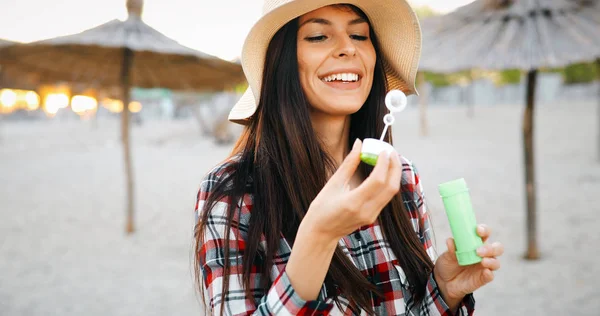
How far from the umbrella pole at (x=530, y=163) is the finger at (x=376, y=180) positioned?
15.3 feet

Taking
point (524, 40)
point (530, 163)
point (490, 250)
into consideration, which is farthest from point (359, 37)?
point (530, 163)

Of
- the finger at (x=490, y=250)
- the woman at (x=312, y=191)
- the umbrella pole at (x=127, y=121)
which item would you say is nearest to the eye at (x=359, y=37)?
the woman at (x=312, y=191)

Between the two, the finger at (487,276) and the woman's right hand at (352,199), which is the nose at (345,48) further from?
the finger at (487,276)

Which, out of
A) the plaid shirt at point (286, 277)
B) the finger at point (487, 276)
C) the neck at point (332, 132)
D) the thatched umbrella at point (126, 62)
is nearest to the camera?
the plaid shirt at point (286, 277)

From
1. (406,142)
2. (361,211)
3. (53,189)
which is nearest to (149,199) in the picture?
(53,189)

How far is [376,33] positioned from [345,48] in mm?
301

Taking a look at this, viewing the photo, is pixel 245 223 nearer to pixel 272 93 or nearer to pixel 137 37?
pixel 272 93

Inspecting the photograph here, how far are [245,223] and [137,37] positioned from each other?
5.13 m

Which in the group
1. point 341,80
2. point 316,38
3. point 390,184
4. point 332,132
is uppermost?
point 316,38

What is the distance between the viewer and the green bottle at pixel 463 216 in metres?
1.11

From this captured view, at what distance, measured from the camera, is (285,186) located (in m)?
1.31

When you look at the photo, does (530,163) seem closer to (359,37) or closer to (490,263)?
(359,37)

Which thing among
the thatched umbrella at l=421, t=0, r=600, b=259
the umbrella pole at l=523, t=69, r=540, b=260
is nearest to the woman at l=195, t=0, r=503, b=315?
the thatched umbrella at l=421, t=0, r=600, b=259

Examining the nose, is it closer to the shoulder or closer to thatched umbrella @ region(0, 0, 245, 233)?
the shoulder
